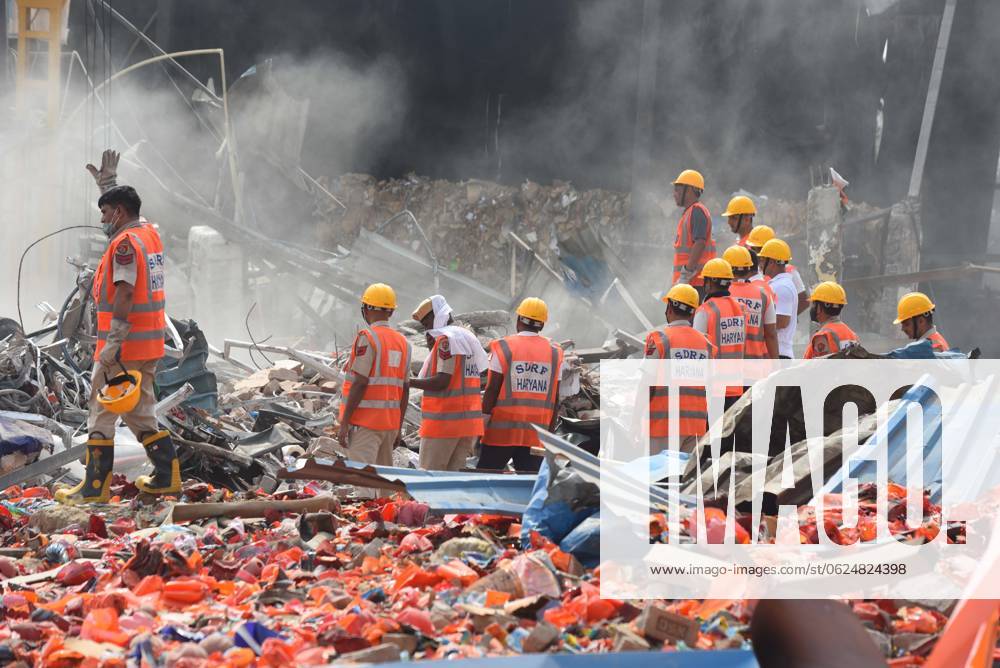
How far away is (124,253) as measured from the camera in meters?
6.52

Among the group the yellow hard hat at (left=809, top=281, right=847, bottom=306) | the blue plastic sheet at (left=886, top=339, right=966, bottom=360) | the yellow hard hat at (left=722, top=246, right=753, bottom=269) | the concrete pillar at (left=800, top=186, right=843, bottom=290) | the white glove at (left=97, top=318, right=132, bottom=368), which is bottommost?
the white glove at (left=97, top=318, right=132, bottom=368)

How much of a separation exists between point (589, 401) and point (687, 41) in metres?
8.64

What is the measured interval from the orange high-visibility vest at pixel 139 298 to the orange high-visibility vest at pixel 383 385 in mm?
1293

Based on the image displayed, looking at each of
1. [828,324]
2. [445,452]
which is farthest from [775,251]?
[445,452]

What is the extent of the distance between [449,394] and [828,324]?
287 centimetres

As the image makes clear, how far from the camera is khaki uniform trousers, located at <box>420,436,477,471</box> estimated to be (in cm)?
760

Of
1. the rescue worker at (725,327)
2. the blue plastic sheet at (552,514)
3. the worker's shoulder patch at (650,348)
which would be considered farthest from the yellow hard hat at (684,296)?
the blue plastic sheet at (552,514)

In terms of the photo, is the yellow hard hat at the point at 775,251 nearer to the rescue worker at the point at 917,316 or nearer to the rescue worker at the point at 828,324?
the rescue worker at the point at 828,324

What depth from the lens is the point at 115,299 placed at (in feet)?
21.5

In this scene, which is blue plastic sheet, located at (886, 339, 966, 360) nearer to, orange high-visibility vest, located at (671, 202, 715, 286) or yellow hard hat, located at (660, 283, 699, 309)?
yellow hard hat, located at (660, 283, 699, 309)

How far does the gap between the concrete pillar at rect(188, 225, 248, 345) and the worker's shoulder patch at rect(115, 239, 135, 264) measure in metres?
10.4

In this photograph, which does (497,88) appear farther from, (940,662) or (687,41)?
(940,662)

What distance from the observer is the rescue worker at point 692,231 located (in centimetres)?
963

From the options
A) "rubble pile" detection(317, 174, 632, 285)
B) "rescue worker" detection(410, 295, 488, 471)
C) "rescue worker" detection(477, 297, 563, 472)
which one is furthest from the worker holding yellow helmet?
"rubble pile" detection(317, 174, 632, 285)
